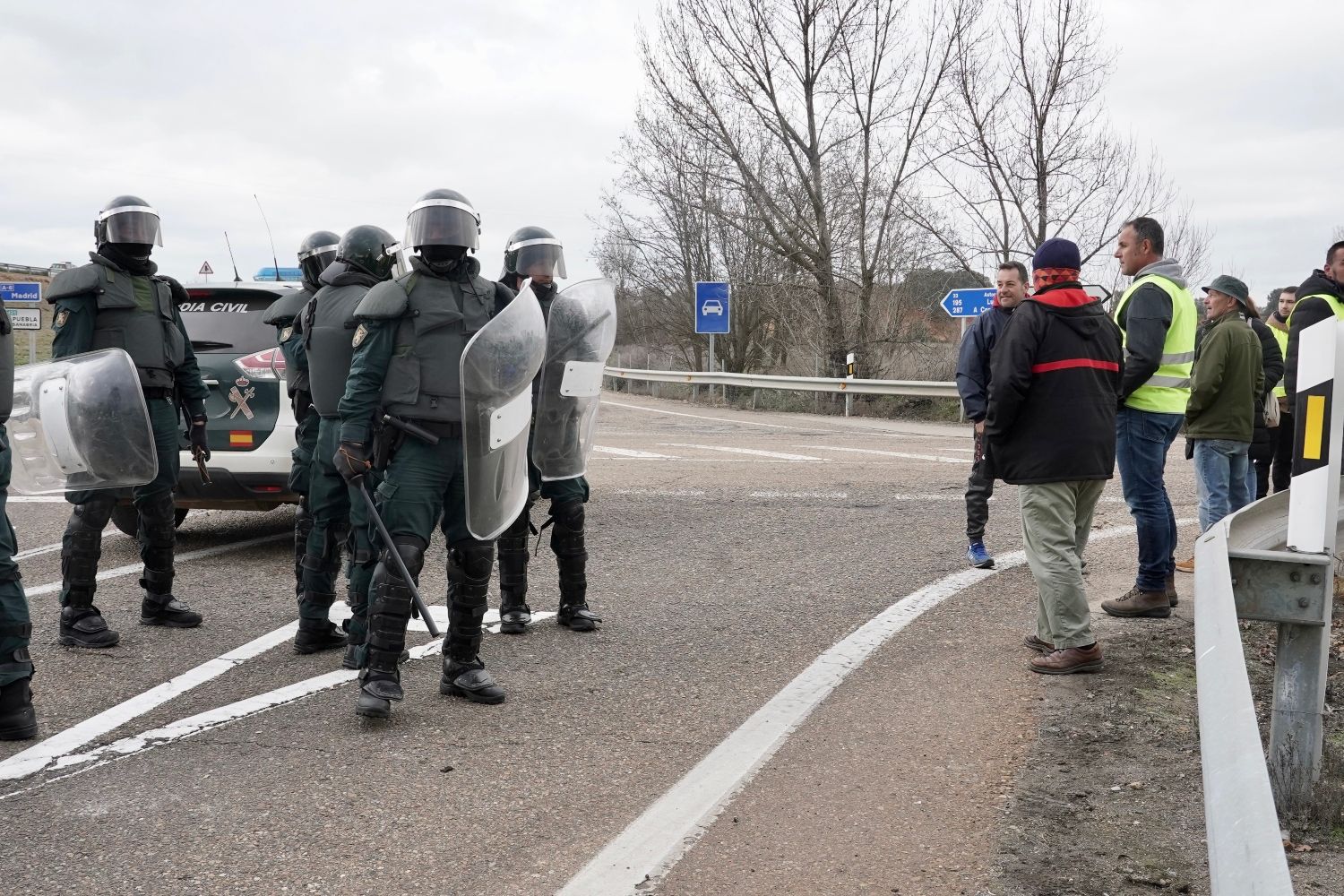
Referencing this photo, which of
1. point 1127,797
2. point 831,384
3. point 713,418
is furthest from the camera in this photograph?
point 831,384

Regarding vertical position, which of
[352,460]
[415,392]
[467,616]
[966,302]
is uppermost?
[966,302]

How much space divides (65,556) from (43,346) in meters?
39.3

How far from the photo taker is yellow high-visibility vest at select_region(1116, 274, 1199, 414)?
6.12 metres

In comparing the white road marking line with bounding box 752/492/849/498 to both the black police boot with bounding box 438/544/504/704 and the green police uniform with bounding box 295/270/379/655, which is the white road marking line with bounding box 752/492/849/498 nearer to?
the green police uniform with bounding box 295/270/379/655

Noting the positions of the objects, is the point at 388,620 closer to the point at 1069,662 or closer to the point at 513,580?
the point at 513,580

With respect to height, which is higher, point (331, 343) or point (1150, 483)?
point (331, 343)

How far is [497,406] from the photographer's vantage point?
15.3 feet

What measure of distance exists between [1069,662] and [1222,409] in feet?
7.95

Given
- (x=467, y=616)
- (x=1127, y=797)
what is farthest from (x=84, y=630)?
(x=1127, y=797)

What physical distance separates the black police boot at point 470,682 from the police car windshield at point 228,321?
11.1 feet

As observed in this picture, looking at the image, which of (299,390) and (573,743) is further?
(299,390)

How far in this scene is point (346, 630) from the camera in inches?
224

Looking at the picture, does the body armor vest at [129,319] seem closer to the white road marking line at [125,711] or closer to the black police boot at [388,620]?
the white road marking line at [125,711]

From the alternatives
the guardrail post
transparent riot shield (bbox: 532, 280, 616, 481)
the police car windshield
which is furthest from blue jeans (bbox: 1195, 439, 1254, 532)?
the police car windshield
